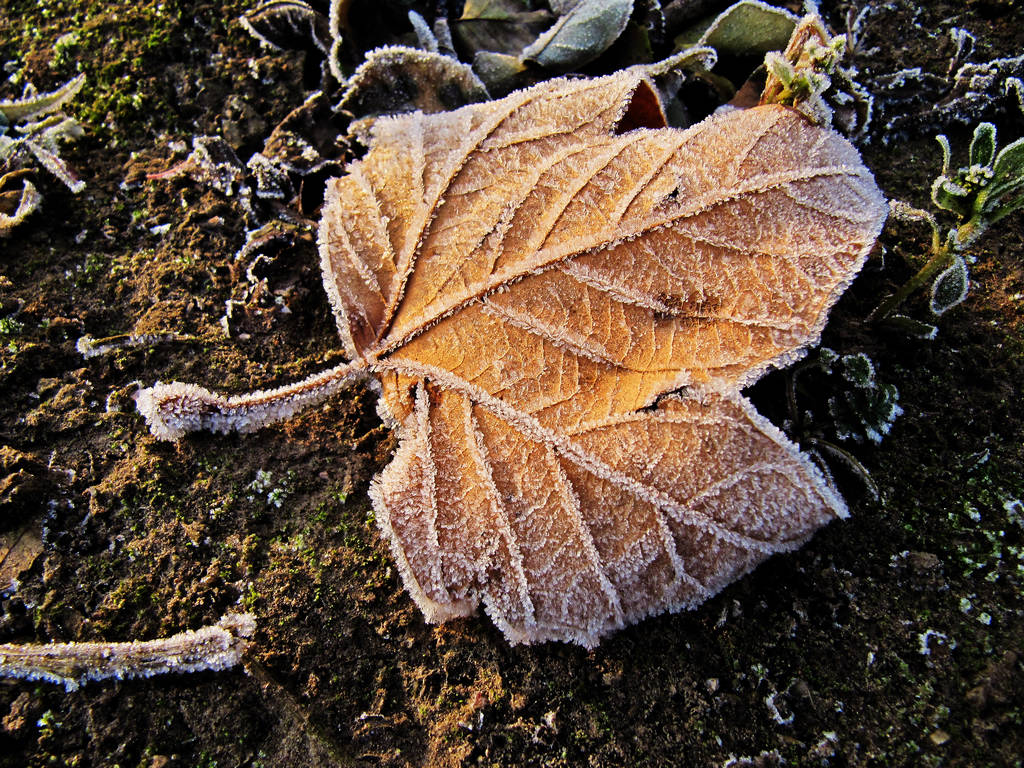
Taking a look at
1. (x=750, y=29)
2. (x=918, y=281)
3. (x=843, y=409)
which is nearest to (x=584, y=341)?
(x=843, y=409)

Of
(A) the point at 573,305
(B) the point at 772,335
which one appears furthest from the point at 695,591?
(A) the point at 573,305

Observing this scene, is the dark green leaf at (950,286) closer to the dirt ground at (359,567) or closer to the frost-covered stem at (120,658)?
the dirt ground at (359,567)

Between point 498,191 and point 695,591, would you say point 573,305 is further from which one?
point 695,591

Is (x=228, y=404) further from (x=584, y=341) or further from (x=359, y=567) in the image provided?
(x=584, y=341)

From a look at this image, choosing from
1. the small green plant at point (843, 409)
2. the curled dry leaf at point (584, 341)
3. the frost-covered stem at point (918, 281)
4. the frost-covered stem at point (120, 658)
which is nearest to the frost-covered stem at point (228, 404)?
the curled dry leaf at point (584, 341)

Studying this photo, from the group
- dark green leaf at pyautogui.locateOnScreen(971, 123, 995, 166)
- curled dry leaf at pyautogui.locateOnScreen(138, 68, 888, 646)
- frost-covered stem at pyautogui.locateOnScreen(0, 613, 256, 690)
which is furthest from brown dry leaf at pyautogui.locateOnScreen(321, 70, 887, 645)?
frost-covered stem at pyautogui.locateOnScreen(0, 613, 256, 690)

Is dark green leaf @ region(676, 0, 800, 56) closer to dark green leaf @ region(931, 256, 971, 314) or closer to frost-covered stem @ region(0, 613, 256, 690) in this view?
dark green leaf @ region(931, 256, 971, 314)
